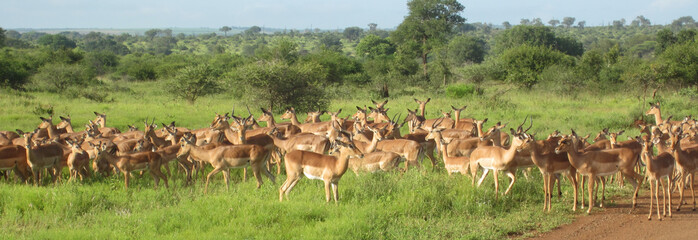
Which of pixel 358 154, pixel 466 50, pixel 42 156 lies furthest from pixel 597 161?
pixel 466 50

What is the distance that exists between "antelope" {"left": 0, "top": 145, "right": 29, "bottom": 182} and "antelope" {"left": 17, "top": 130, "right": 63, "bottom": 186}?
0.15 m

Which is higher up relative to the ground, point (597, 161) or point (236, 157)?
point (597, 161)

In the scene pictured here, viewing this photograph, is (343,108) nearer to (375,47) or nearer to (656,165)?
(656,165)

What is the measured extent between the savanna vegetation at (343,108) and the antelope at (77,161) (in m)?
0.21

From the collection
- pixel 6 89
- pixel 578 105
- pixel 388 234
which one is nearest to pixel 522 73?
pixel 578 105

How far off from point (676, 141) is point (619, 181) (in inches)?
69.0

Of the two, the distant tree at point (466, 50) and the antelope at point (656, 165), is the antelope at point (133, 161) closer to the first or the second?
the antelope at point (656, 165)

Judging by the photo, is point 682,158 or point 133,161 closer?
point 682,158

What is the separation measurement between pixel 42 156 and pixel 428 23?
35.0m

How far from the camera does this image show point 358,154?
8.16 m

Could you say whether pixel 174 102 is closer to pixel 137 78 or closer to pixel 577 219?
pixel 137 78

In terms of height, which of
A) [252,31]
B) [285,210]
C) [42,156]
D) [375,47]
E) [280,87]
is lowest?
[285,210]

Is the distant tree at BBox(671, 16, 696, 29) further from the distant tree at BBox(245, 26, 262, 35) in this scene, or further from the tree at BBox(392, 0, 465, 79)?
the tree at BBox(392, 0, 465, 79)

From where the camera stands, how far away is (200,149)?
9.50 m
